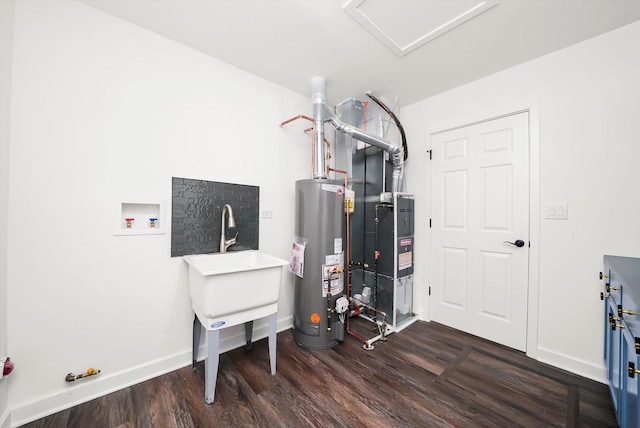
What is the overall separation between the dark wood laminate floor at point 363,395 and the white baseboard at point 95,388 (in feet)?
0.14

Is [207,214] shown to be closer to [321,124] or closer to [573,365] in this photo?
[321,124]

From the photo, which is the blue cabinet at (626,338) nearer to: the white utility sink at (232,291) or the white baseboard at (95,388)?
the white utility sink at (232,291)

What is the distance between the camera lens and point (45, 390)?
1357mm

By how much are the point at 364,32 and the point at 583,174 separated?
6.30 feet

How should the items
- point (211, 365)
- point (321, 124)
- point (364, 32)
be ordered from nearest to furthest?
point (211, 365)
point (364, 32)
point (321, 124)

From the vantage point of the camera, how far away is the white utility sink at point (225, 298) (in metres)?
1.42

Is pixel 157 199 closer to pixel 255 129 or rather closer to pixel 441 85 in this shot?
pixel 255 129

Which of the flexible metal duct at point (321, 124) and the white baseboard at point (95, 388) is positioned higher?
the flexible metal duct at point (321, 124)

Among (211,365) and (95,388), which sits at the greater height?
(211,365)

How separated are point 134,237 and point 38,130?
77 centimetres

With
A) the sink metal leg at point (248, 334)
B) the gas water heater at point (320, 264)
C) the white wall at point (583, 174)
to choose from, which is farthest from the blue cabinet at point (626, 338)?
the sink metal leg at point (248, 334)

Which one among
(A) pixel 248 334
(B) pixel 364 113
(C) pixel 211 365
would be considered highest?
(B) pixel 364 113

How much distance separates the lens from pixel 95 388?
4.85 feet

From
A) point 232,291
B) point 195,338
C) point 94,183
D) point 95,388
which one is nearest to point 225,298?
point 232,291
